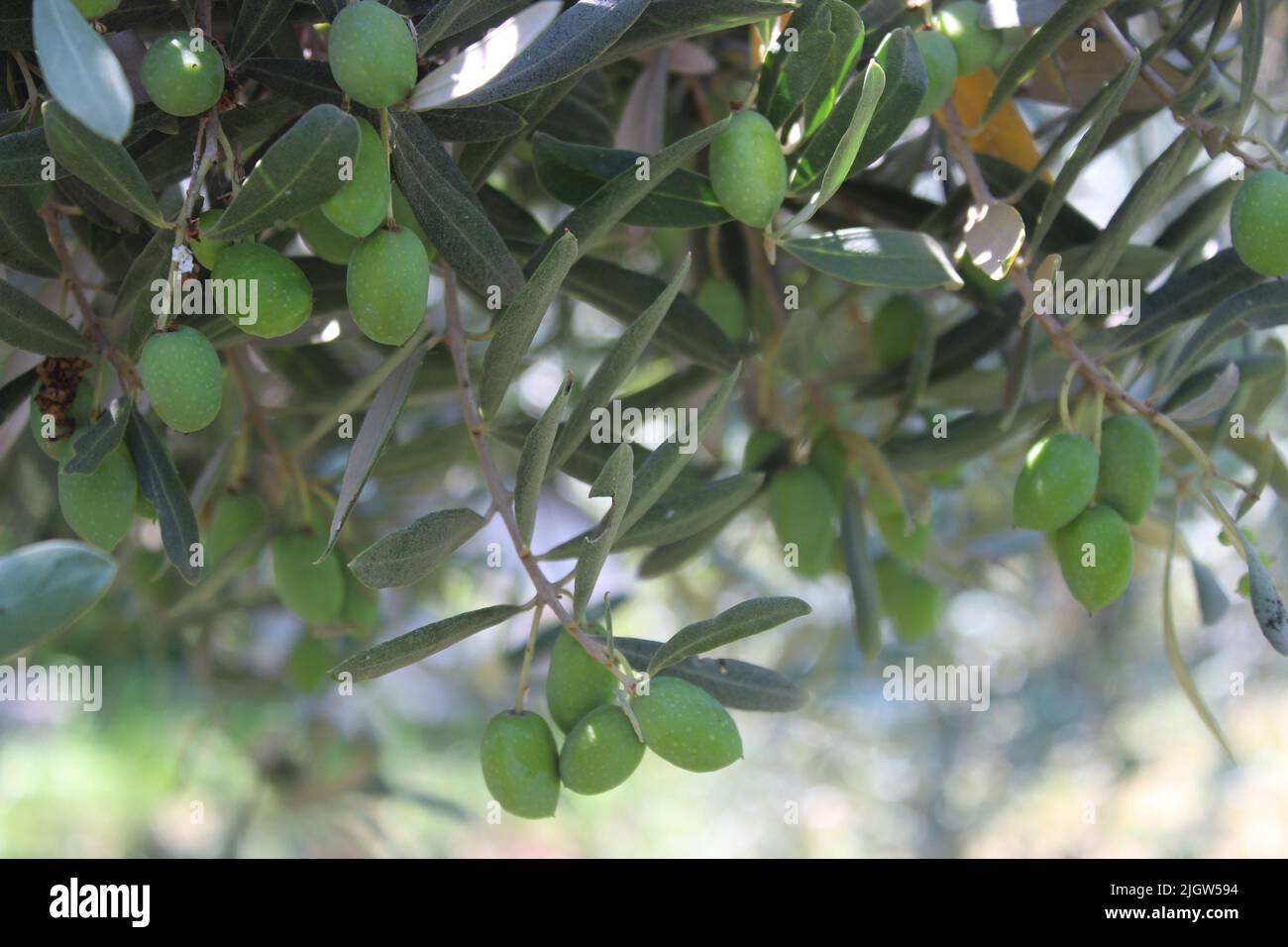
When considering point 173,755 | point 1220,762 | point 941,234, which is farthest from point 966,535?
point 1220,762

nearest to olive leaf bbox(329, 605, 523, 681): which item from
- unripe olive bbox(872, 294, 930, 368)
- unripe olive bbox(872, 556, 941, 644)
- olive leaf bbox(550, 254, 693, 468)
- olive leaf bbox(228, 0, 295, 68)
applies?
olive leaf bbox(550, 254, 693, 468)

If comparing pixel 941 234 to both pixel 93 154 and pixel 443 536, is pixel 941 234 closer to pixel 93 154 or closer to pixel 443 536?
pixel 443 536

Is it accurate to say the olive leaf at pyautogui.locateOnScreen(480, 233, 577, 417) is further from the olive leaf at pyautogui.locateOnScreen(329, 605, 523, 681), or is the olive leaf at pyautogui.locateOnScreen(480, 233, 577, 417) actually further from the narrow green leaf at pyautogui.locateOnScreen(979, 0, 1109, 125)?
the narrow green leaf at pyautogui.locateOnScreen(979, 0, 1109, 125)

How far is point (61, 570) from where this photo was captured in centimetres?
49

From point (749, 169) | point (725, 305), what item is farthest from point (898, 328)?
point (749, 169)

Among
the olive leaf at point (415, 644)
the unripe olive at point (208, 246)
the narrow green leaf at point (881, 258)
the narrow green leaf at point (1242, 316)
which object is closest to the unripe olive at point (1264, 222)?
the narrow green leaf at point (1242, 316)

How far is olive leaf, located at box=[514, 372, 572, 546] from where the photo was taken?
661 millimetres

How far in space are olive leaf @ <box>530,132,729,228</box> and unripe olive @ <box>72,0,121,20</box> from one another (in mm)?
247

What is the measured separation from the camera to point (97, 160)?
1.86ft

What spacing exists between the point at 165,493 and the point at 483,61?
328mm

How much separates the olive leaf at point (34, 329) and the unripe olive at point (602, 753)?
1.32 feet

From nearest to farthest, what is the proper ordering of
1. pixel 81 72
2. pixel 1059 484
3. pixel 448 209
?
pixel 81 72 → pixel 448 209 → pixel 1059 484

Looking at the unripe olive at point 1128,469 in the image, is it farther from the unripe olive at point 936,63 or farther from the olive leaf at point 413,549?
the olive leaf at point 413,549

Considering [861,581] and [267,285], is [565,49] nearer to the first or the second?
[267,285]
